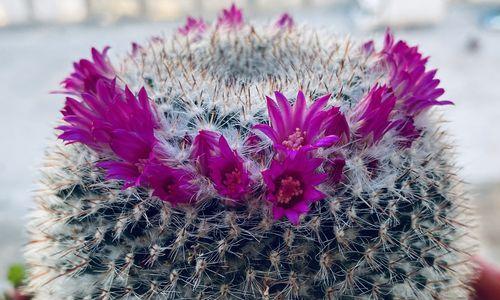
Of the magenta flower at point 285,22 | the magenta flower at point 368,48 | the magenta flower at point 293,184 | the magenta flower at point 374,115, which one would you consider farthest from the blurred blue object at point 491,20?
the magenta flower at point 293,184

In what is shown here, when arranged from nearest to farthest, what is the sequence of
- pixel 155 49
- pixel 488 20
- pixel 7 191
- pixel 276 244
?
pixel 276 244, pixel 155 49, pixel 7 191, pixel 488 20

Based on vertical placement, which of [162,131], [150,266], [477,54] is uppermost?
[162,131]

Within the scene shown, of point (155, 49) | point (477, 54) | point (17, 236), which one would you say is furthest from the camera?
point (477, 54)

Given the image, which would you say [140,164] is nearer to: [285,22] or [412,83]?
[412,83]

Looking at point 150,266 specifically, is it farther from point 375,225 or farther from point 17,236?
point 17,236

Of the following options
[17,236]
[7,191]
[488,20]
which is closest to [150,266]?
[17,236]
